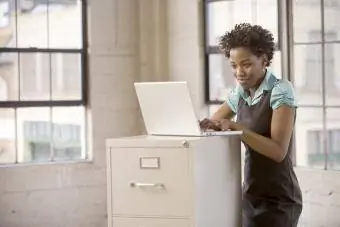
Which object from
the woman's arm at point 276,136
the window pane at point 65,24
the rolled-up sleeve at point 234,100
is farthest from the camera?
the window pane at point 65,24

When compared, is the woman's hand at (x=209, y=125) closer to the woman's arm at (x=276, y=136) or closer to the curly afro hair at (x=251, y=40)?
the woman's arm at (x=276, y=136)

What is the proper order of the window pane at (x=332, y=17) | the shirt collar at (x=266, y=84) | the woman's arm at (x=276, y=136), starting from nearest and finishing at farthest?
the woman's arm at (x=276, y=136) < the shirt collar at (x=266, y=84) < the window pane at (x=332, y=17)

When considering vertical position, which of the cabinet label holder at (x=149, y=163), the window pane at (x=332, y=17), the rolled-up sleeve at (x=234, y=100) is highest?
the window pane at (x=332, y=17)

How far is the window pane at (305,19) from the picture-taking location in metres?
3.25

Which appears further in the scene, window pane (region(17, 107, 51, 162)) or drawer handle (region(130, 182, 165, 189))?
window pane (region(17, 107, 51, 162))

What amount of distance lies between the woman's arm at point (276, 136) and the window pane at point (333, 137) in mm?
1143

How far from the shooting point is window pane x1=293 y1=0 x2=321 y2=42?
3.25m

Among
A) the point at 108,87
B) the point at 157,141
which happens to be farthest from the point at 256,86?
the point at 108,87

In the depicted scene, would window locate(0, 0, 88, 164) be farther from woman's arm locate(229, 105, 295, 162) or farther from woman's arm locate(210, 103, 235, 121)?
woman's arm locate(229, 105, 295, 162)

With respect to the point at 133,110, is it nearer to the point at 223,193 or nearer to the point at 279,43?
the point at 279,43

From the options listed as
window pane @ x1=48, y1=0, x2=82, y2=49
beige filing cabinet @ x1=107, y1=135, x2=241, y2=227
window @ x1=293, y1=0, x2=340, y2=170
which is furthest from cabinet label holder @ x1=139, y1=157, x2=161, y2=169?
window pane @ x1=48, y1=0, x2=82, y2=49

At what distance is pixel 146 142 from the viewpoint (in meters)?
2.00

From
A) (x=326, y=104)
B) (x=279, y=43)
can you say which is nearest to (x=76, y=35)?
(x=279, y=43)

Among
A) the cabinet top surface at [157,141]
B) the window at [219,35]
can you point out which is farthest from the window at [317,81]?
the cabinet top surface at [157,141]
